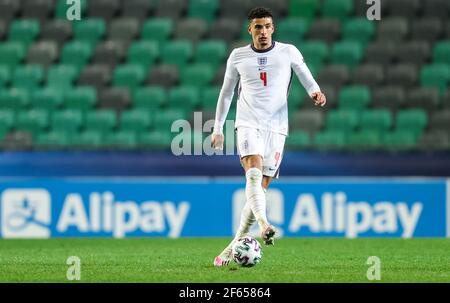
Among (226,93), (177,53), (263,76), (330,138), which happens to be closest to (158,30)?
(177,53)

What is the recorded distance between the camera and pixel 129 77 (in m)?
18.3

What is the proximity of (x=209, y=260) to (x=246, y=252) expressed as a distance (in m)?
1.14

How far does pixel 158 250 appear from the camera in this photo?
39.7 ft

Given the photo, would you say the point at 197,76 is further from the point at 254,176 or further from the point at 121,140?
the point at 254,176

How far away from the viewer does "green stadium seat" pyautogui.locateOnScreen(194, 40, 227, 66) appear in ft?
61.2

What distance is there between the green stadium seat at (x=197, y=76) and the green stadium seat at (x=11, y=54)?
273 cm

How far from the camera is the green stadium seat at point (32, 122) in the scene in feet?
55.9

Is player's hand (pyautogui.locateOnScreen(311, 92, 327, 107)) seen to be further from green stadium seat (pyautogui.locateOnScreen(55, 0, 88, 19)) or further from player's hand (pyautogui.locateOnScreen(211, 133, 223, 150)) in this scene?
green stadium seat (pyautogui.locateOnScreen(55, 0, 88, 19))

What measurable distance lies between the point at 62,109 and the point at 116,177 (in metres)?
2.68

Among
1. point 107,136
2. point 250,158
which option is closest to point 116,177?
point 107,136

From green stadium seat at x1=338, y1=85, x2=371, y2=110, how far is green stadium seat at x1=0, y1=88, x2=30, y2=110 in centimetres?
472

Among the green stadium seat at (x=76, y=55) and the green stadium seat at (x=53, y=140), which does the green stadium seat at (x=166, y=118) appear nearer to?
the green stadium seat at (x=53, y=140)

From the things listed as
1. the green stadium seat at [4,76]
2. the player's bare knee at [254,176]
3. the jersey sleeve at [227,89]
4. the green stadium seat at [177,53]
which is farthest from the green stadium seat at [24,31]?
the player's bare knee at [254,176]

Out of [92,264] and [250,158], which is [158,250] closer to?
[92,264]
